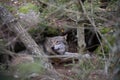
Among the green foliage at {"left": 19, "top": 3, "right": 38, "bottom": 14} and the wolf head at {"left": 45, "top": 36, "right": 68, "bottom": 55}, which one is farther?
the green foliage at {"left": 19, "top": 3, "right": 38, "bottom": 14}

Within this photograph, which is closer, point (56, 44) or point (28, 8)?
point (56, 44)

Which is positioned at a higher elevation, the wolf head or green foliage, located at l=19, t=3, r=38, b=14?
green foliage, located at l=19, t=3, r=38, b=14

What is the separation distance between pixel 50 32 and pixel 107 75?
5827 mm

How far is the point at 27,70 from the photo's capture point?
2.44 m

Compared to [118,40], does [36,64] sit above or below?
below

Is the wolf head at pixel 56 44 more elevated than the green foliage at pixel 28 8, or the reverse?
the green foliage at pixel 28 8

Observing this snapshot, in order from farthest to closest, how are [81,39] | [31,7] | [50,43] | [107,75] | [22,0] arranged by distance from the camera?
[22,0], [31,7], [50,43], [81,39], [107,75]

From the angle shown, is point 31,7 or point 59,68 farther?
point 31,7

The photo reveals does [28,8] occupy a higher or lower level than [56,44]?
higher

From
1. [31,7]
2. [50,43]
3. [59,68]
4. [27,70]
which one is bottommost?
[59,68]

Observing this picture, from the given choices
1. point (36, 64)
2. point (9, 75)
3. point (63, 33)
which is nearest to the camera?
point (36, 64)

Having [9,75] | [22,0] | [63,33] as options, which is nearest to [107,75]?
[9,75]

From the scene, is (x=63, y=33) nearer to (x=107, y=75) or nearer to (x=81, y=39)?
(x=81, y=39)

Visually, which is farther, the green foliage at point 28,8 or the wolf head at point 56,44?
the green foliage at point 28,8
